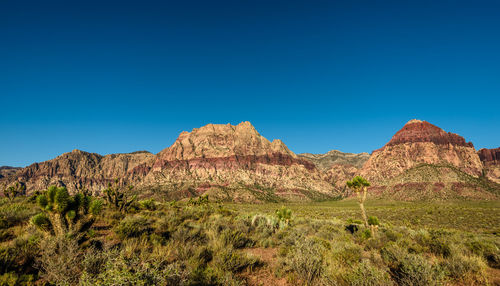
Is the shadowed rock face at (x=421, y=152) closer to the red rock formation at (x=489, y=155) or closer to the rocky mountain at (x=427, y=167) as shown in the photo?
the rocky mountain at (x=427, y=167)

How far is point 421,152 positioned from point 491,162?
53499 mm

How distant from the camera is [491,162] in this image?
488 ft

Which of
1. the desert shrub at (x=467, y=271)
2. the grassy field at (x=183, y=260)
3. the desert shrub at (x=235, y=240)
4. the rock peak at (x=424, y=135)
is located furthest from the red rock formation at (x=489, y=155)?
the desert shrub at (x=235, y=240)

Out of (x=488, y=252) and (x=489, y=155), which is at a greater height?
(x=489, y=155)

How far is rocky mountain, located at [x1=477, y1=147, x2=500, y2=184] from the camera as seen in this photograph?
5197 inches

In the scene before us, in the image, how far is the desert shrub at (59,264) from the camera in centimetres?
523

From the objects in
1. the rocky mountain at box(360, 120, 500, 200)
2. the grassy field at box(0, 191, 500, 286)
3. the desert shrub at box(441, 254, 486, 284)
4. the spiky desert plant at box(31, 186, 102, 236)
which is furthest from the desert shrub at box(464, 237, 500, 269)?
the rocky mountain at box(360, 120, 500, 200)

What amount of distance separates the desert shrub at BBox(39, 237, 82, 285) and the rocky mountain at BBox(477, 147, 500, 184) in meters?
185

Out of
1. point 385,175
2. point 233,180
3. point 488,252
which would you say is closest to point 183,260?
point 488,252

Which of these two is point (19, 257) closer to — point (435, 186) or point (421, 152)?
point (435, 186)

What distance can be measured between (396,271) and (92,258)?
980cm

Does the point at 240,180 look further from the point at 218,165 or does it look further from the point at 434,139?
the point at 434,139

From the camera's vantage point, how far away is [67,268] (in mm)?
5727

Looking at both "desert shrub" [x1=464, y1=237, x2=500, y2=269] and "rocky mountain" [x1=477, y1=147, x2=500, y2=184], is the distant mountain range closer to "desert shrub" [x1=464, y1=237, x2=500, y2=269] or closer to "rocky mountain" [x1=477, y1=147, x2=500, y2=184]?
"rocky mountain" [x1=477, y1=147, x2=500, y2=184]
